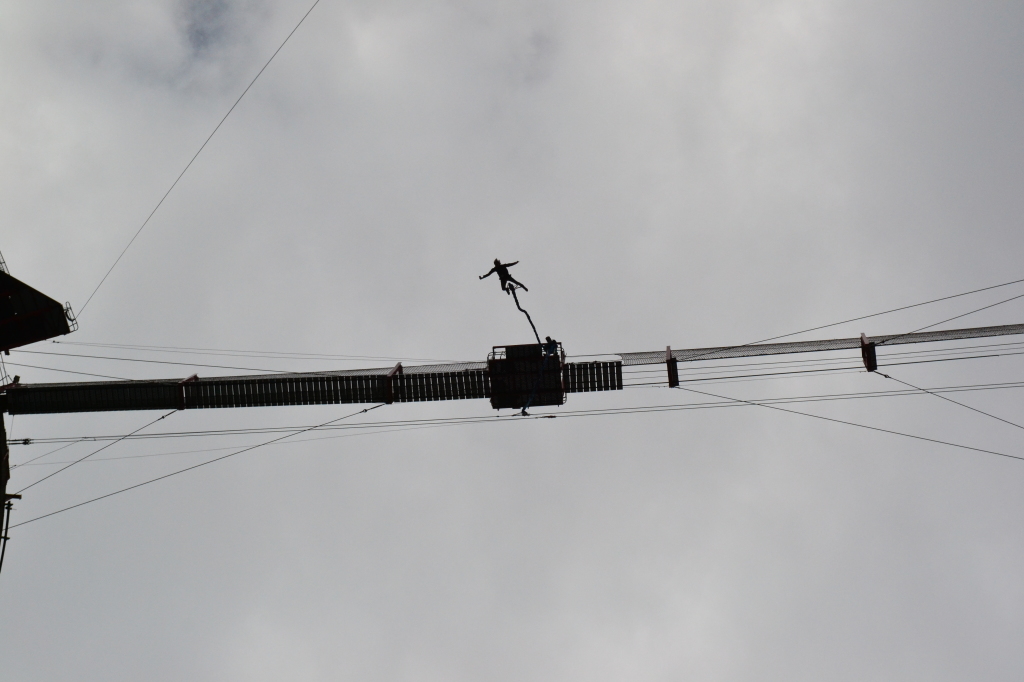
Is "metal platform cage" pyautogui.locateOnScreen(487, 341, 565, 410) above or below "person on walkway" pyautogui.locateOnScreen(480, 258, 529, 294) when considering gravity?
below

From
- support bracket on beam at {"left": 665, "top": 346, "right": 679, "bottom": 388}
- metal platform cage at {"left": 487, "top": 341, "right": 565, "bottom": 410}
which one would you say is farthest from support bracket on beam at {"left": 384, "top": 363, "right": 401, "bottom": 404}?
support bracket on beam at {"left": 665, "top": 346, "right": 679, "bottom": 388}

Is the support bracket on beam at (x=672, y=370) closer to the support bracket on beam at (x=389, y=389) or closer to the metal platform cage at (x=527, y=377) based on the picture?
the metal platform cage at (x=527, y=377)

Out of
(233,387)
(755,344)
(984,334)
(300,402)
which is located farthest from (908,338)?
(233,387)

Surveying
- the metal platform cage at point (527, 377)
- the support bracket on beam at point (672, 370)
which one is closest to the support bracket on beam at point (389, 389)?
the metal platform cage at point (527, 377)

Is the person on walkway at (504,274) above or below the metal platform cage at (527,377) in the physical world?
above

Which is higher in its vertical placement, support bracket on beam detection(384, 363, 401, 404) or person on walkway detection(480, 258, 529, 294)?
person on walkway detection(480, 258, 529, 294)

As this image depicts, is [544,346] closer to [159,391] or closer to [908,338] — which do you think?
[908,338]

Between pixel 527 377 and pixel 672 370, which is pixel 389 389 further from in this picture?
pixel 672 370

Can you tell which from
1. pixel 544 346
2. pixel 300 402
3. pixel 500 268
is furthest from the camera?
pixel 300 402

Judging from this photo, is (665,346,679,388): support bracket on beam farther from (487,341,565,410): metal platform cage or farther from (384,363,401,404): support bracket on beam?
(384,363,401,404): support bracket on beam

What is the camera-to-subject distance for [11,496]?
23828mm

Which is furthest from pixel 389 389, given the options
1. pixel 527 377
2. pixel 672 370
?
pixel 672 370

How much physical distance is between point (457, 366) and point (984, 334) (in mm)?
18525

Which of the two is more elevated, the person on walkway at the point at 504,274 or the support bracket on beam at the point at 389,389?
the person on walkway at the point at 504,274
